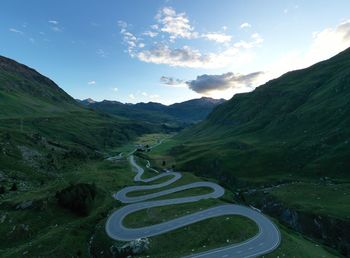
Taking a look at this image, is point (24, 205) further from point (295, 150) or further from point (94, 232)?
point (295, 150)

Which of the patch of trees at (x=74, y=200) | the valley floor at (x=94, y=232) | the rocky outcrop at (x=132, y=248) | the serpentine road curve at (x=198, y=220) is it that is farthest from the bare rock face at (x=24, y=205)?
the rocky outcrop at (x=132, y=248)

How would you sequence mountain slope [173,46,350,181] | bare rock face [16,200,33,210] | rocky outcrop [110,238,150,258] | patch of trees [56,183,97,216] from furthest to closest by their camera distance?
mountain slope [173,46,350,181] → patch of trees [56,183,97,216] → bare rock face [16,200,33,210] → rocky outcrop [110,238,150,258]

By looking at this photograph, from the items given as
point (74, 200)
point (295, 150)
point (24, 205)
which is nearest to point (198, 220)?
point (74, 200)

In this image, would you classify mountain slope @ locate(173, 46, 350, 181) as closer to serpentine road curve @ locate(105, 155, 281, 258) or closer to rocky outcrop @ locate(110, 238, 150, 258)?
serpentine road curve @ locate(105, 155, 281, 258)

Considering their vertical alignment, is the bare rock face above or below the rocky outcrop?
above

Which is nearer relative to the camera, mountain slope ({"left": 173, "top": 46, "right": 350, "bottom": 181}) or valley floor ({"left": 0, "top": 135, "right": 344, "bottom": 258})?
valley floor ({"left": 0, "top": 135, "right": 344, "bottom": 258})

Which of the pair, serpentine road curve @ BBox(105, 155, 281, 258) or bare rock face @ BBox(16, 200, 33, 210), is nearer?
serpentine road curve @ BBox(105, 155, 281, 258)

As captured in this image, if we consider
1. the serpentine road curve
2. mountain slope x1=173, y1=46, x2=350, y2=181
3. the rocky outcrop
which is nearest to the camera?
the serpentine road curve

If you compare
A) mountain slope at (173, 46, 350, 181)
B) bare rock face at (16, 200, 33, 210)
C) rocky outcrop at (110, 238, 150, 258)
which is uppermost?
mountain slope at (173, 46, 350, 181)

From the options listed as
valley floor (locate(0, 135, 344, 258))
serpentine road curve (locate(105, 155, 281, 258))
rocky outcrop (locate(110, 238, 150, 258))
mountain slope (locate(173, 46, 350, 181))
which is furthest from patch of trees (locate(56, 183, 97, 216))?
mountain slope (locate(173, 46, 350, 181))

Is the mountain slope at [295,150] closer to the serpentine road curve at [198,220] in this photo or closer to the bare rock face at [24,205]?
the serpentine road curve at [198,220]

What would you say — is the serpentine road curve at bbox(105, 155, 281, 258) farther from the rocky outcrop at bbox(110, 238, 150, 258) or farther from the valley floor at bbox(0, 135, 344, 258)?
the rocky outcrop at bbox(110, 238, 150, 258)

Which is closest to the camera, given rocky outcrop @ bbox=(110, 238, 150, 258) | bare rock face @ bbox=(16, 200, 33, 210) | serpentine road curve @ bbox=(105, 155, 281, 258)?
serpentine road curve @ bbox=(105, 155, 281, 258)
